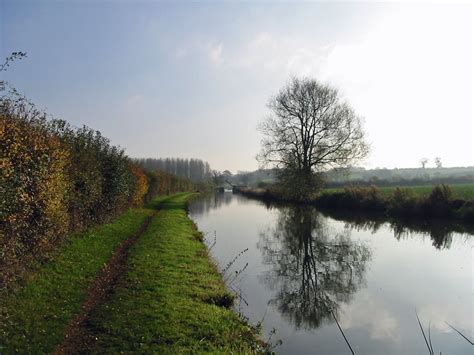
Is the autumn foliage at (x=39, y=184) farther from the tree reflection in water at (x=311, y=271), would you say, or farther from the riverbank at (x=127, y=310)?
the tree reflection in water at (x=311, y=271)

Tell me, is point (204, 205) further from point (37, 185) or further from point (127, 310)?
point (127, 310)

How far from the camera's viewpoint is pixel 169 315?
7164mm

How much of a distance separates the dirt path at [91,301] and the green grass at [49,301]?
0.13 m

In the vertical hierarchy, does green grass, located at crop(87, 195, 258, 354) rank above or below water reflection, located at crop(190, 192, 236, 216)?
above

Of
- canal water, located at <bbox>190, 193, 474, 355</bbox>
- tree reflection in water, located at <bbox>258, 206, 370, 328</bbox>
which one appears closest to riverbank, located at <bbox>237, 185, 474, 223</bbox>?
canal water, located at <bbox>190, 193, 474, 355</bbox>

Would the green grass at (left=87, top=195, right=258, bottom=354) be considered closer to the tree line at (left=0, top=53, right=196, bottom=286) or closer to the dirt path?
the dirt path

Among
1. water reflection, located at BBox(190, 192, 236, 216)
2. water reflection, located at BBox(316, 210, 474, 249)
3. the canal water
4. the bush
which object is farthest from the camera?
water reflection, located at BBox(190, 192, 236, 216)

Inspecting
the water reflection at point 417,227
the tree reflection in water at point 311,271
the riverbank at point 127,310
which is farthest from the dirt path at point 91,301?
the water reflection at point 417,227

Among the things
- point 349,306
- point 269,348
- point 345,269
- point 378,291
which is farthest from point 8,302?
point 345,269

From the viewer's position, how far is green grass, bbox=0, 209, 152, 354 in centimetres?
593

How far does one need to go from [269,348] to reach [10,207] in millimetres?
6001

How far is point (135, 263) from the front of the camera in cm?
1116

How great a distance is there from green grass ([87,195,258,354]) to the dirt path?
189mm

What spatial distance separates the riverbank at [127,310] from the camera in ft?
19.8
